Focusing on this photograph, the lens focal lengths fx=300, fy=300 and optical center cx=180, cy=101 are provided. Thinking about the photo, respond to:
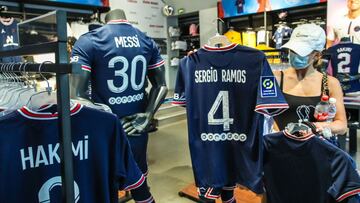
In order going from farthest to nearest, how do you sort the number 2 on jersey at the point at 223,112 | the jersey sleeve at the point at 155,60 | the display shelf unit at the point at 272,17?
the display shelf unit at the point at 272,17 → the jersey sleeve at the point at 155,60 → the number 2 on jersey at the point at 223,112

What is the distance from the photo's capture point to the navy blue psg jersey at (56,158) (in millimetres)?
873

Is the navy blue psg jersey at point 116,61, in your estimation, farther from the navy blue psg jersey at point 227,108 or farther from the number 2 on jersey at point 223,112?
the number 2 on jersey at point 223,112

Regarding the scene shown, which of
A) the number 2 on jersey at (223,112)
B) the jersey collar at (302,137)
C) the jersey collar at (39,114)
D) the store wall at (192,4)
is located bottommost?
the jersey collar at (302,137)

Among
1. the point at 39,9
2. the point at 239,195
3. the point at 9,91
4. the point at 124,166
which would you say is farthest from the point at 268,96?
the point at 39,9

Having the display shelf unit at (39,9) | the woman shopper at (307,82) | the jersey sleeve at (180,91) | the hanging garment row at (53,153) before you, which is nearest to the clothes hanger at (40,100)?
the hanging garment row at (53,153)

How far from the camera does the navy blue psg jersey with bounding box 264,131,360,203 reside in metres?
1.26

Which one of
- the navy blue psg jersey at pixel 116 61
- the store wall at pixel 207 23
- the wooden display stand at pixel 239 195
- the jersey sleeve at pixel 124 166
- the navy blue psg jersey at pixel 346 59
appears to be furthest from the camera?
the store wall at pixel 207 23

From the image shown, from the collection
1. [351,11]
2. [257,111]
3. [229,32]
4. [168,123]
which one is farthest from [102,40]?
[229,32]

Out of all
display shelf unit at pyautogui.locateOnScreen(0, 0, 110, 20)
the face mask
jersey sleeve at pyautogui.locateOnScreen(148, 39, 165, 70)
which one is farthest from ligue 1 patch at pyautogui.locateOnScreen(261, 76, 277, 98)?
display shelf unit at pyautogui.locateOnScreen(0, 0, 110, 20)

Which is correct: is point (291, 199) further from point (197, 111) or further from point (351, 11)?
point (351, 11)

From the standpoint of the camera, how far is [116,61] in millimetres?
1841

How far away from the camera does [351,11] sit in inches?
218

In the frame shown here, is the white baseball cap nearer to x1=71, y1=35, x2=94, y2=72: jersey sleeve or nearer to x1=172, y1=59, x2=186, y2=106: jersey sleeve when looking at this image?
x1=172, y1=59, x2=186, y2=106: jersey sleeve

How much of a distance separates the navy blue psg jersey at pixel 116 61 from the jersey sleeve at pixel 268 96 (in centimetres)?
80
